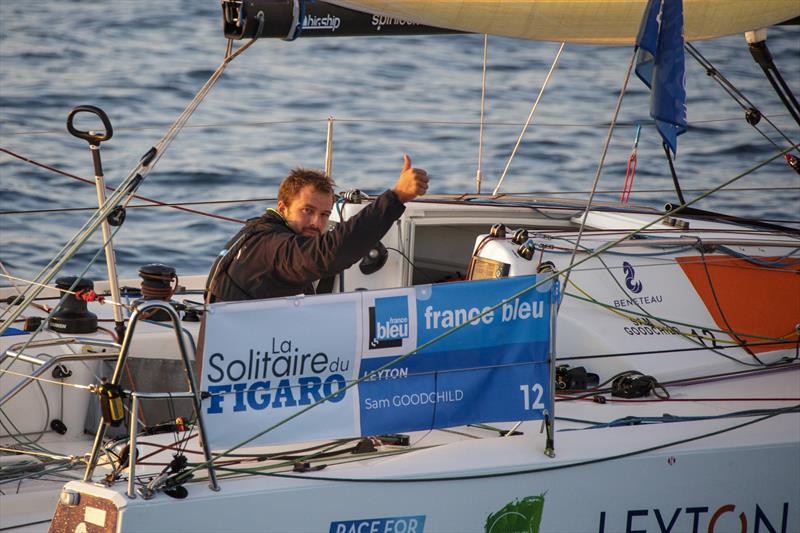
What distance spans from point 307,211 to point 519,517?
132 cm

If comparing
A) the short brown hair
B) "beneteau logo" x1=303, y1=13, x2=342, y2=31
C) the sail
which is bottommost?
the short brown hair

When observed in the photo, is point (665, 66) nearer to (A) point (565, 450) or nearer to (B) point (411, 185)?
(B) point (411, 185)

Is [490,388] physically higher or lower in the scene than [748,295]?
lower

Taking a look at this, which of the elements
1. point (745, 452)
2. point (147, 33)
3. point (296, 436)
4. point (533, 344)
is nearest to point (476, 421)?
point (533, 344)

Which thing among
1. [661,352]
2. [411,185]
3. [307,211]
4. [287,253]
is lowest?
[661,352]

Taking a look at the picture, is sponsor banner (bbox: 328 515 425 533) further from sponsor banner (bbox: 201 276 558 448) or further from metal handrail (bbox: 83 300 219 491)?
metal handrail (bbox: 83 300 219 491)

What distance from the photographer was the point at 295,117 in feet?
48.5

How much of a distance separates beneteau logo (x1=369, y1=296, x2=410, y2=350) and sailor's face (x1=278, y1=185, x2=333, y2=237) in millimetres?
778

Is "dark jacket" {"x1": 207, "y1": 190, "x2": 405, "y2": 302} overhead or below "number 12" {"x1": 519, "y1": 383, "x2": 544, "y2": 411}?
overhead

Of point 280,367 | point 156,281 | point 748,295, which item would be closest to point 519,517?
point 280,367

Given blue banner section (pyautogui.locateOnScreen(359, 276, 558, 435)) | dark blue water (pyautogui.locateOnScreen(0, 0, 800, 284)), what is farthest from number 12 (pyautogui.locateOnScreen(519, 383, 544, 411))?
dark blue water (pyautogui.locateOnScreen(0, 0, 800, 284))

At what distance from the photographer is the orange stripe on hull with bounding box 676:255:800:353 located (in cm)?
528

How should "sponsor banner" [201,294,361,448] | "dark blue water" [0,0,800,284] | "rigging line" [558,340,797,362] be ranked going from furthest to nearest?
"dark blue water" [0,0,800,284]
"rigging line" [558,340,797,362]
"sponsor banner" [201,294,361,448]

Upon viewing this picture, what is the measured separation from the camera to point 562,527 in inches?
163
